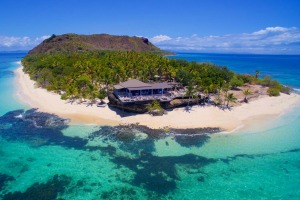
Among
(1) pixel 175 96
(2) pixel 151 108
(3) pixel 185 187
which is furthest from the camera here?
(1) pixel 175 96

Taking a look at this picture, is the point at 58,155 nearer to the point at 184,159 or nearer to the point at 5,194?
the point at 5,194

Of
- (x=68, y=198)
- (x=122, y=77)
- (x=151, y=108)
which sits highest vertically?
(x=122, y=77)

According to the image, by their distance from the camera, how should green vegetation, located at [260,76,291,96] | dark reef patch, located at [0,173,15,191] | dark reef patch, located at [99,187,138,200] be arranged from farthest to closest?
green vegetation, located at [260,76,291,96] < dark reef patch, located at [0,173,15,191] < dark reef patch, located at [99,187,138,200]

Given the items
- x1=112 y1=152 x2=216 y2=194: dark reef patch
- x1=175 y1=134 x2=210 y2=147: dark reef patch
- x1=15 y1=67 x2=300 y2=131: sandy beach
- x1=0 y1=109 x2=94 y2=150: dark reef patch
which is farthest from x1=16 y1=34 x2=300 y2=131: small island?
x1=112 y1=152 x2=216 y2=194: dark reef patch

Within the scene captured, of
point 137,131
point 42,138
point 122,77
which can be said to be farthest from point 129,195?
point 122,77

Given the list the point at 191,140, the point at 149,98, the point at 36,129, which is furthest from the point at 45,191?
the point at 149,98

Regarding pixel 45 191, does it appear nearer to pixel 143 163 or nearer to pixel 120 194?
pixel 120 194

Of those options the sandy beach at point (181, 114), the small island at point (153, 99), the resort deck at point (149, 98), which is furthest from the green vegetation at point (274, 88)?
the resort deck at point (149, 98)

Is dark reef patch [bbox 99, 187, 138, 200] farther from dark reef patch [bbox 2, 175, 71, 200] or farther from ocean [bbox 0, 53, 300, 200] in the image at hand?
dark reef patch [bbox 2, 175, 71, 200]
